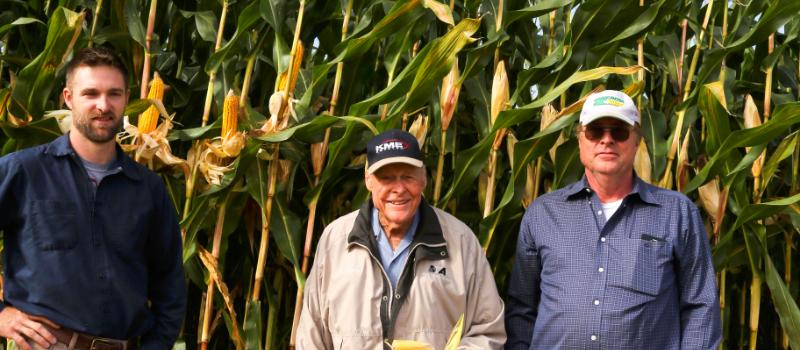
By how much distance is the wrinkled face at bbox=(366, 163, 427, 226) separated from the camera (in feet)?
11.2

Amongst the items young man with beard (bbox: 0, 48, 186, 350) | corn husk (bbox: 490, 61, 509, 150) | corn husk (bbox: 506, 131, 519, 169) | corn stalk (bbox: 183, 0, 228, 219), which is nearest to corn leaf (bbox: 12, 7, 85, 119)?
corn stalk (bbox: 183, 0, 228, 219)

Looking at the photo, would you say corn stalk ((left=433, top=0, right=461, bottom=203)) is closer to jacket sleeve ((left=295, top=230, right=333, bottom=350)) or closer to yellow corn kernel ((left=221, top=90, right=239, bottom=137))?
yellow corn kernel ((left=221, top=90, right=239, bottom=137))

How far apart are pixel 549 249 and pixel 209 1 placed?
212 centimetres

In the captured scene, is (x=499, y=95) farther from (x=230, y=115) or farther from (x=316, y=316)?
(x=316, y=316)

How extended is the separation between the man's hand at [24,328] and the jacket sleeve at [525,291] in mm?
Answer: 1583

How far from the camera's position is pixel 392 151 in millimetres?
3402

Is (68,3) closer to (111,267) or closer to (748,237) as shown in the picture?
(111,267)

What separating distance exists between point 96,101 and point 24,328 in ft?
2.43

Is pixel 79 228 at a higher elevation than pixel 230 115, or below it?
below

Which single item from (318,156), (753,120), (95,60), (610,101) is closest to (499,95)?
(318,156)

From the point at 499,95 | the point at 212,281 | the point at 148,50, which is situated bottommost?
the point at 212,281

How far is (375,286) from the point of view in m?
3.43

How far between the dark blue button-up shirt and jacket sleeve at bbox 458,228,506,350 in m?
1.08

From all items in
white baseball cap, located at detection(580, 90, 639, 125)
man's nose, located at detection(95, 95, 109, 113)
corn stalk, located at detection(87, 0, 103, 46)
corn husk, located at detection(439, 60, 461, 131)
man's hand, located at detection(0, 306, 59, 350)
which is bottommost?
man's hand, located at detection(0, 306, 59, 350)
